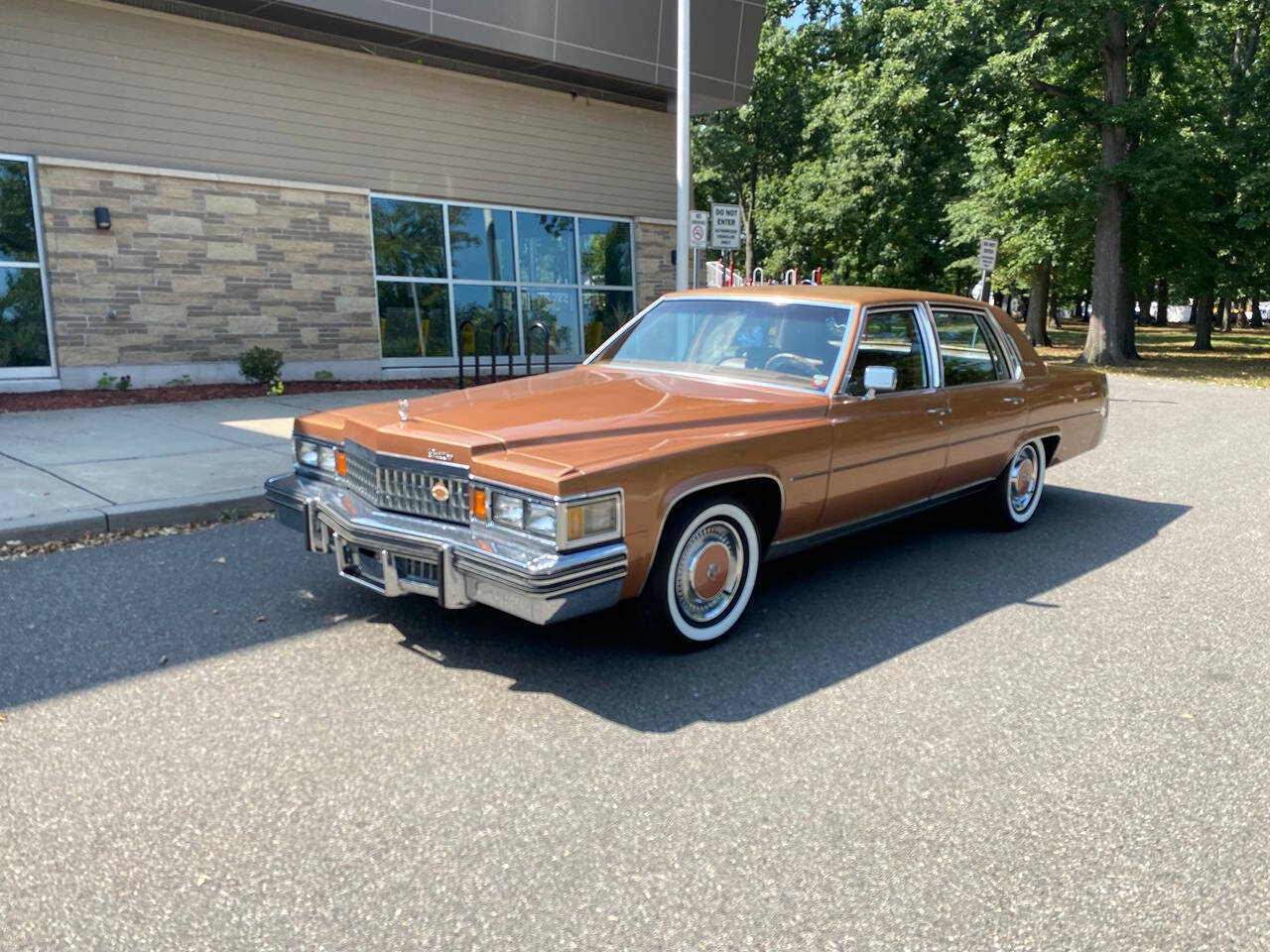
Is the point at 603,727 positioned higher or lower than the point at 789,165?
lower

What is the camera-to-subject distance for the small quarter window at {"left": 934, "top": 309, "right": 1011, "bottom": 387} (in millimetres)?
5754

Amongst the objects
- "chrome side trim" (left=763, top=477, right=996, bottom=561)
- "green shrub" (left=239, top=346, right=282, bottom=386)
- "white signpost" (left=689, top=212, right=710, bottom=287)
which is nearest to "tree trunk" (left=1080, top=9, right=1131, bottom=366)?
"white signpost" (left=689, top=212, right=710, bottom=287)

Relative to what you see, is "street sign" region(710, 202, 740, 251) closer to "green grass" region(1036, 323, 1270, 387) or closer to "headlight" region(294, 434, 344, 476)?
"headlight" region(294, 434, 344, 476)

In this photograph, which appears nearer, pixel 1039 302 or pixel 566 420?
pixel 566 420

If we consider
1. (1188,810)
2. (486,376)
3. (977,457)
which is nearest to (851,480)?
(977,457)

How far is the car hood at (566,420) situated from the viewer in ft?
12.4

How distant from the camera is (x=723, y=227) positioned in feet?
39.6

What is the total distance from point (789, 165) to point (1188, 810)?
34765 millimetres

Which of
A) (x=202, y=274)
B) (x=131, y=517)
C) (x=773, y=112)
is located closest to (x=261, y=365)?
(x=202, y=274)

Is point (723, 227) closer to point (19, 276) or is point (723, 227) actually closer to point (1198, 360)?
point (19, 276)

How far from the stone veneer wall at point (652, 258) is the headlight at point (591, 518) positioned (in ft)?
44.8

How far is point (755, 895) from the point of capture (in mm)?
2584

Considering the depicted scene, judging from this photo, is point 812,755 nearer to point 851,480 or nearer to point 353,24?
point 851,480

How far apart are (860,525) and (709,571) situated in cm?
127
